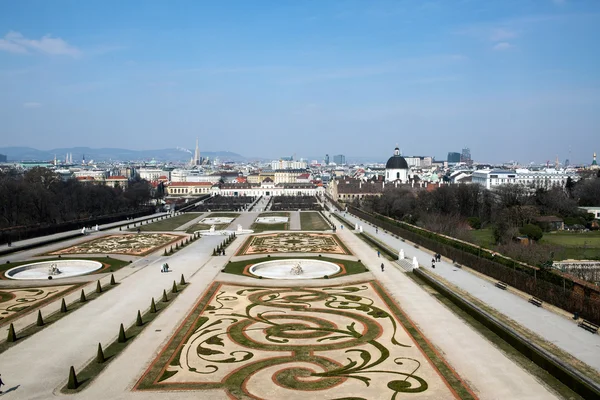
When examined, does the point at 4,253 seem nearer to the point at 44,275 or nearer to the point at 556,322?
the point at 44,275

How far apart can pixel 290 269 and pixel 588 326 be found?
21444mm

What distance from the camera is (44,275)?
36.8 m

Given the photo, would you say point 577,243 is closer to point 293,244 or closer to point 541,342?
point 293,244

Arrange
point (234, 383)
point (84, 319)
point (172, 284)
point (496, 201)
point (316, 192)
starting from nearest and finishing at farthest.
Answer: point (234, 383) < point (84, 319) < point (172, 284) < point (496, 201) < point (316, 192)

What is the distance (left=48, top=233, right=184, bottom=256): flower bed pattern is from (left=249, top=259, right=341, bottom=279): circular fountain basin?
13.1 m

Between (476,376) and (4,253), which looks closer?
(476,376)

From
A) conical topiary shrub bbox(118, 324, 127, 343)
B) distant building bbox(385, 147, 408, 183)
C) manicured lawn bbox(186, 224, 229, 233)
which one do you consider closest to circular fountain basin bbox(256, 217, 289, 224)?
manicured lawn bbox(186, 224, 229, 233)

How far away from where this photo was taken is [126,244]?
52.6 meters

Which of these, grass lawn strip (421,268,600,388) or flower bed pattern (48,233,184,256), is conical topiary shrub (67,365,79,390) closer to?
grass lawn strip (421,268,600,388)

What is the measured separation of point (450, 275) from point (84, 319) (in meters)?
23.1

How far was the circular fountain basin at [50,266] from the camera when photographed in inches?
1432

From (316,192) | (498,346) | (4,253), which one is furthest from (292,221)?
(316,192)

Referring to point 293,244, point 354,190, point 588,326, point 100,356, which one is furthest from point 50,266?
point 354,190

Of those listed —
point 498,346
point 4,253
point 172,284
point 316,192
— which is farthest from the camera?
point 316,192
